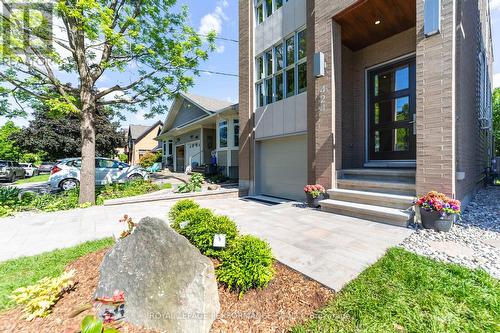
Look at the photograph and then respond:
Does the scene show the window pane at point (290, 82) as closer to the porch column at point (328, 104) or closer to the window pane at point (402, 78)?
the porch column at point (328, 104)

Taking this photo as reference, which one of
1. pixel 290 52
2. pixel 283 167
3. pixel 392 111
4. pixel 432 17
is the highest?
pixel 290 52

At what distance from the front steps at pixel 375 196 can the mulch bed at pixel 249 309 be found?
2725 mm

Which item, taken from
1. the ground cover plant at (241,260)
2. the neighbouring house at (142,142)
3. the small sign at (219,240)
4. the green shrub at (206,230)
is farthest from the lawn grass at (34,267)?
the neighbouring house at (142,142)

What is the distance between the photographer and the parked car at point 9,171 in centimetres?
1650

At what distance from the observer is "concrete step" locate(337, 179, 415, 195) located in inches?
178

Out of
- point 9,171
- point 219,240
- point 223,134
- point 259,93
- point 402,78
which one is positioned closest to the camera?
point 219,240

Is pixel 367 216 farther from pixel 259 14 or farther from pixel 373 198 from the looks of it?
pixel 259 14

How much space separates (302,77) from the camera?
729 centimetres

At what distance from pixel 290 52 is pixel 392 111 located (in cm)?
375

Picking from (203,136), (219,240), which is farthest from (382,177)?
(203,136)

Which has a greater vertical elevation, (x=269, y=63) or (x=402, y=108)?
(x=269, y=63)

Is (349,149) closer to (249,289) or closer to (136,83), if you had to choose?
(249,289)

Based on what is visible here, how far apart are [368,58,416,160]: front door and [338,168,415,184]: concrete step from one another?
130 centimetres

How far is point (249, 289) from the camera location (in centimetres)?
231
